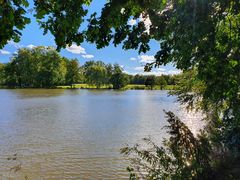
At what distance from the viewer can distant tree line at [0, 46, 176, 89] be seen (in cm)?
9256

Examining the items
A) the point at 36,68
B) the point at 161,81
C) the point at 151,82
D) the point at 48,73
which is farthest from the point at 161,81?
the point at 36,68

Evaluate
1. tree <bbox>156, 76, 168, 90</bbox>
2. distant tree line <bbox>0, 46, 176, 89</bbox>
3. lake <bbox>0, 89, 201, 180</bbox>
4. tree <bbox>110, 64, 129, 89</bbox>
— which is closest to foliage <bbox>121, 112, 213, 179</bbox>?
lake <bbox>0, 89, 201, 180</bbox>

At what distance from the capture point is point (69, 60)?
106188 millimetres

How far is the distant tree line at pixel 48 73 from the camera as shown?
304 feet

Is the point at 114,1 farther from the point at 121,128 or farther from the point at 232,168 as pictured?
the point at 121,128

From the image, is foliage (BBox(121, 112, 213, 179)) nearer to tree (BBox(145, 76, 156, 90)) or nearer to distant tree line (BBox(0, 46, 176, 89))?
distant tree line (BBox(0, 46, 176, 89))

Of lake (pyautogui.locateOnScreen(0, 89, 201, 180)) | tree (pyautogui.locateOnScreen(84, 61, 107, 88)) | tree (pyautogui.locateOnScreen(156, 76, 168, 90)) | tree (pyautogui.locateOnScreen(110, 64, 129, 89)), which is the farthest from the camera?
tree (pyautogui.locateOnScreen(84, 61, 107, 88))

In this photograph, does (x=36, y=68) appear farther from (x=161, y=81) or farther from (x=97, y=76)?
(x=161, y=81)

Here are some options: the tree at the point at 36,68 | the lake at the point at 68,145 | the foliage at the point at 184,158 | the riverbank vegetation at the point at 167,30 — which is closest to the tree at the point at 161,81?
the tree at the point at 36,68

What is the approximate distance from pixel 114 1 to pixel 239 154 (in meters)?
4.47

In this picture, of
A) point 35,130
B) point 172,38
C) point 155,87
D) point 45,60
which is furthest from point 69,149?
point 155,87

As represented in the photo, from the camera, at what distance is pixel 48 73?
303ft

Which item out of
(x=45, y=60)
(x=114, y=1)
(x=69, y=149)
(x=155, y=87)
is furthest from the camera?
(x=155, y=87)

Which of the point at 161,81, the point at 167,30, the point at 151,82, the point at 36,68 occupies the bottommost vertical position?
the point at 151,82
